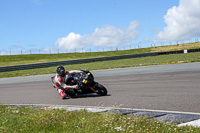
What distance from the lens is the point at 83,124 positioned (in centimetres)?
559

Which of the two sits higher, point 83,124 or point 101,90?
point 101,90

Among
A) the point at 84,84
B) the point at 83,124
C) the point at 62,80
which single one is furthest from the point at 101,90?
the point at 83,124

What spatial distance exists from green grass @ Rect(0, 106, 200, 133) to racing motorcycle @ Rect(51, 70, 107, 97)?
302 cm

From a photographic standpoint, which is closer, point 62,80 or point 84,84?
point 84,84

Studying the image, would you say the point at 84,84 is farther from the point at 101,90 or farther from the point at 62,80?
the point at 62,80

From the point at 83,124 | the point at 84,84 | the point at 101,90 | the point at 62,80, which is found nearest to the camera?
the point at 83,124

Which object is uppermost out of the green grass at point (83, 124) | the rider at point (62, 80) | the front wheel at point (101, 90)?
the rider at point (62, 80)

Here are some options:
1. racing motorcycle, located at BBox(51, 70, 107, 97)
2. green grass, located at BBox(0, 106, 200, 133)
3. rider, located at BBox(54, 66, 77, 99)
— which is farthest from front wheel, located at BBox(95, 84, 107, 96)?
green grass, located at BBox(0, 106, 200, 133)

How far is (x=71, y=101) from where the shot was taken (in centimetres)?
988

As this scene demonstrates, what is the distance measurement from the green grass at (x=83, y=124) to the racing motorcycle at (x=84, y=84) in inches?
119

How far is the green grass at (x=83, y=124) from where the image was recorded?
16.4 feet

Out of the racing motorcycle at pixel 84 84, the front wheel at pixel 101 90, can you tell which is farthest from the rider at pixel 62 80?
the front wheel at pixel 101 90

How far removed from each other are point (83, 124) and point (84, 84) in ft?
14.4

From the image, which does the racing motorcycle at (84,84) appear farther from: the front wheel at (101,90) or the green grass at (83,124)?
the green grass at (83,124)
